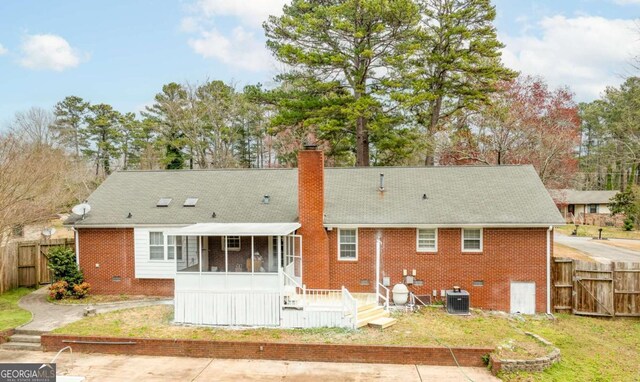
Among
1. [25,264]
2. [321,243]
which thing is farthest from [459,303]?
[25,264]

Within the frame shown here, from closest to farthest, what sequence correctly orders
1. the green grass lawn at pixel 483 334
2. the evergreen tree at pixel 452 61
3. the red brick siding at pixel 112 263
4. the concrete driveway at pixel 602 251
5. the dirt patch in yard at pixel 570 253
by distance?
the green grass lawn at pixel 483 334 < the red brick siding at pixel 112 263 < the dirt patch in yard at pixel 570 253 < the concrete driveway at pixel 602 251 < the evergreen tree at pixel 452 61

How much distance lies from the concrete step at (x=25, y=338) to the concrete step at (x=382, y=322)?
10.2 m

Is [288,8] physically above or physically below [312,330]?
above

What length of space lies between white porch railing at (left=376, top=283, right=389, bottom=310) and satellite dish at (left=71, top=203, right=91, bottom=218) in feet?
40.8

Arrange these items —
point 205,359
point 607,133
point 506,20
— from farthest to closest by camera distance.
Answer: point 607,133, point 506,20, point 205,359

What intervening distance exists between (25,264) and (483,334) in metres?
19.2

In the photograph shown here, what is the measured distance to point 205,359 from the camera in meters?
12.1

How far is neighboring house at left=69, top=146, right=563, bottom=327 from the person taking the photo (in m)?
14.2

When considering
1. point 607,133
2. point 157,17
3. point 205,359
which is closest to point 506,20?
point 157,17

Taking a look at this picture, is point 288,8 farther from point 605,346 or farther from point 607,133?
point 607,133

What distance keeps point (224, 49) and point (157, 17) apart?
13.0 meters

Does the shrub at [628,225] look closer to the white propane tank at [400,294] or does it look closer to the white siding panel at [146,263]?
the white propane tank at [400,294]

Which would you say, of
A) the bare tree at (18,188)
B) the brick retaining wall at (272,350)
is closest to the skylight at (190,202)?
the bare tree at (18,188)

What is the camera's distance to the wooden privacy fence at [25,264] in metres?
18.8
